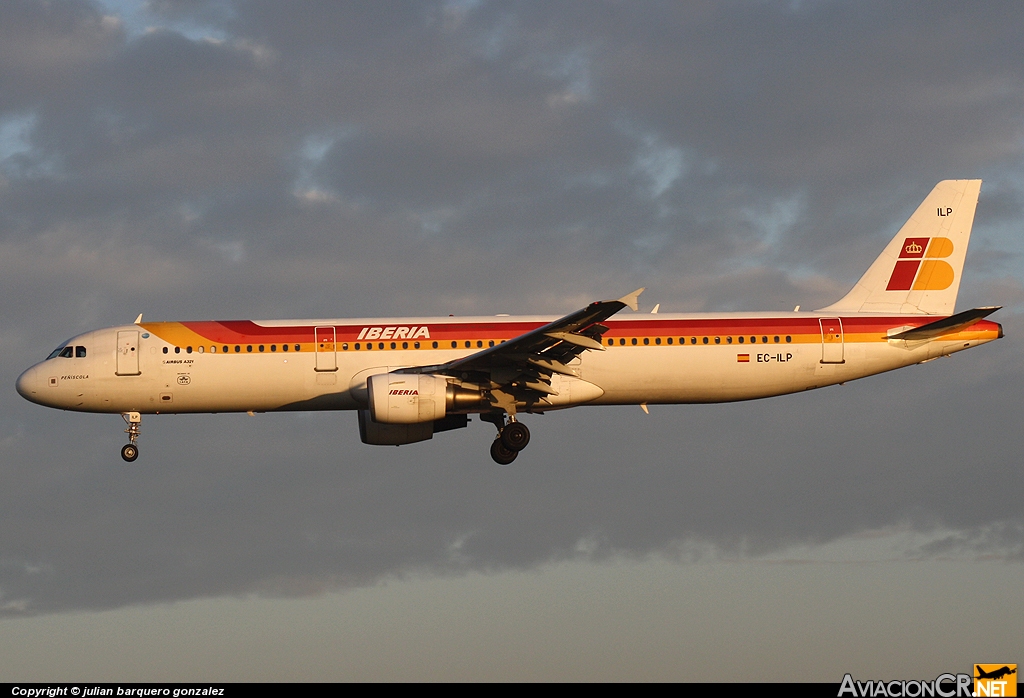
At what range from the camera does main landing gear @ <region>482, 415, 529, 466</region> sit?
3512 centimetres

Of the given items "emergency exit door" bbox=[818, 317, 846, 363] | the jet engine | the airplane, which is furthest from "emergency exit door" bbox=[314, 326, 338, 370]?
"emergency exit door" bbox=[818, 317, 846, 363]

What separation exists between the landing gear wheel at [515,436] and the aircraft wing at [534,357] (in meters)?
1.31

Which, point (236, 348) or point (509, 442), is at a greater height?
point (236, 348)

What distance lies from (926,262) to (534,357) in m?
14.1

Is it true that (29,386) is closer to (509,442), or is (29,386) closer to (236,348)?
(236,348)

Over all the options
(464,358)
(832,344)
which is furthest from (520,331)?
(832,344)

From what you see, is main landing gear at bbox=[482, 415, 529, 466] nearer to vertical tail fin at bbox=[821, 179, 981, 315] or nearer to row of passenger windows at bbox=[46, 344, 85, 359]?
vertical tail fin at bbox=[821, 179, 981, 315]

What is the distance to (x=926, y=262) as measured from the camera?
128 ft

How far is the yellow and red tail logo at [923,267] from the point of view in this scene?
127 ft

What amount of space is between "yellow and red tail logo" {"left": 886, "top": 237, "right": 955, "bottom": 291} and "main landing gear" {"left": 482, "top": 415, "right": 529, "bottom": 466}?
41.4 ft

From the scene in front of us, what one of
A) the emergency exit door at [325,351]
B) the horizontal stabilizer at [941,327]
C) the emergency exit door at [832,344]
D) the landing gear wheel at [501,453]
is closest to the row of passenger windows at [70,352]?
the emergency exit door at [325,351]

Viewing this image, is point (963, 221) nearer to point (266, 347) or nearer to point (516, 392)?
point (516, 392)

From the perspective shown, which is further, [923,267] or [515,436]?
[923,267]

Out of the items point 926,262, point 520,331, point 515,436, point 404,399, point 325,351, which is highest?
point 926,262
